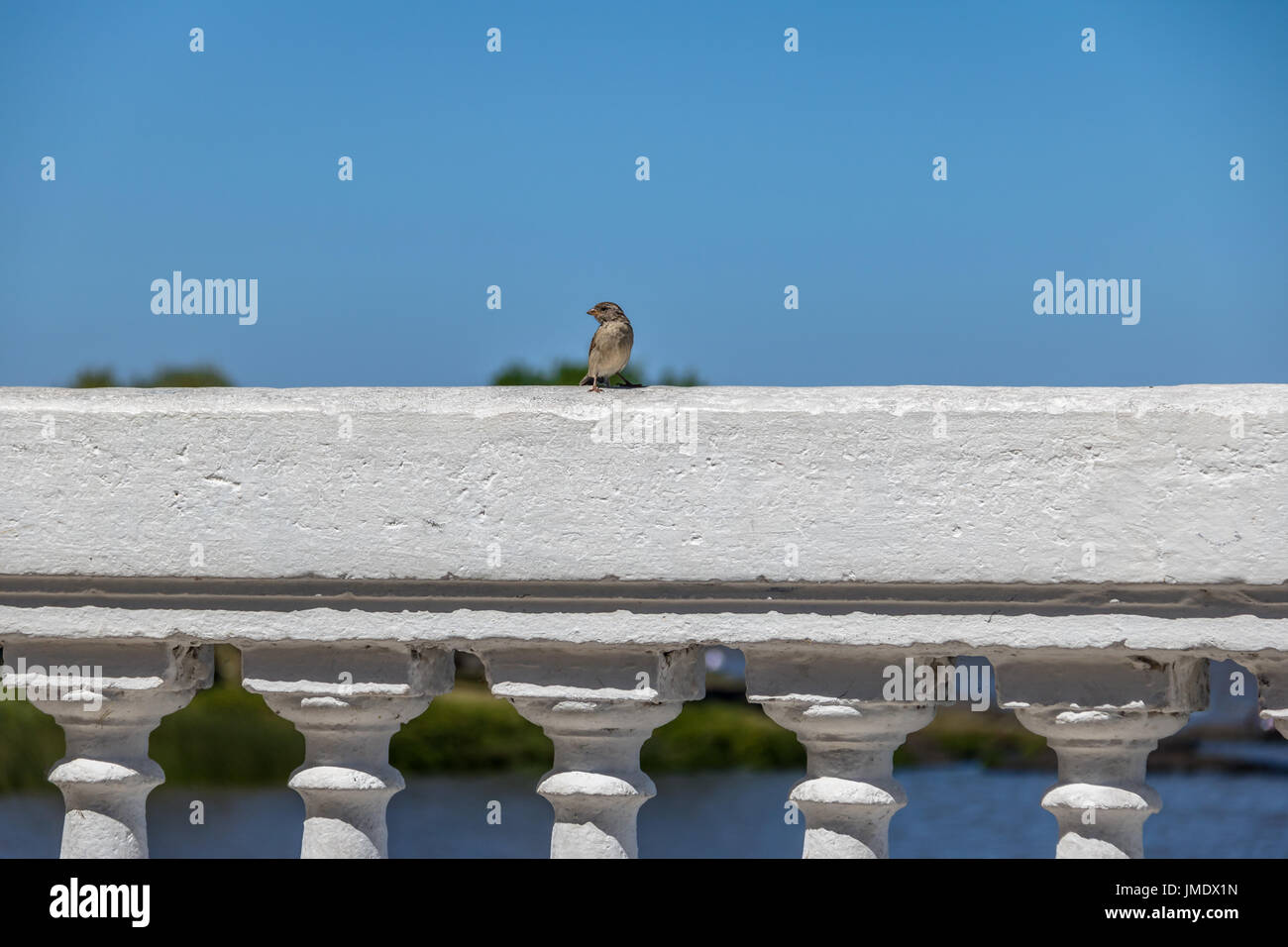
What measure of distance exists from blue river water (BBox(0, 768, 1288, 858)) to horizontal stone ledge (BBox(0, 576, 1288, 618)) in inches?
563

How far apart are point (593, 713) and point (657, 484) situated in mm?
550

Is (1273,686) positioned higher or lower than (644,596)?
lower

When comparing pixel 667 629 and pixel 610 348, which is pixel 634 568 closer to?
pixel 667 629

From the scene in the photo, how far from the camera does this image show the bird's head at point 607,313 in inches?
153

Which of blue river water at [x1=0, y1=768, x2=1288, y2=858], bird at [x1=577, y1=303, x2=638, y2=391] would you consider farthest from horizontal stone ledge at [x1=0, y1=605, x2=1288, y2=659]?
blue river water at [x1=0, y1=768, x2=1288, y2=858]

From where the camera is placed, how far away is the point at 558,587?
115 inches

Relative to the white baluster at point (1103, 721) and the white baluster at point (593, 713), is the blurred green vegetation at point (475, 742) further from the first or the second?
→ the white baluster at point (1103, 721)

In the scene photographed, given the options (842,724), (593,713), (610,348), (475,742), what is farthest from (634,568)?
(475,742)

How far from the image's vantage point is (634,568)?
2857 mm

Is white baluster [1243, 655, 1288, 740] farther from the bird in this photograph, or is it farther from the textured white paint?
the bird

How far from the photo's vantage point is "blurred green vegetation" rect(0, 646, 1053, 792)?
78.2 ft
